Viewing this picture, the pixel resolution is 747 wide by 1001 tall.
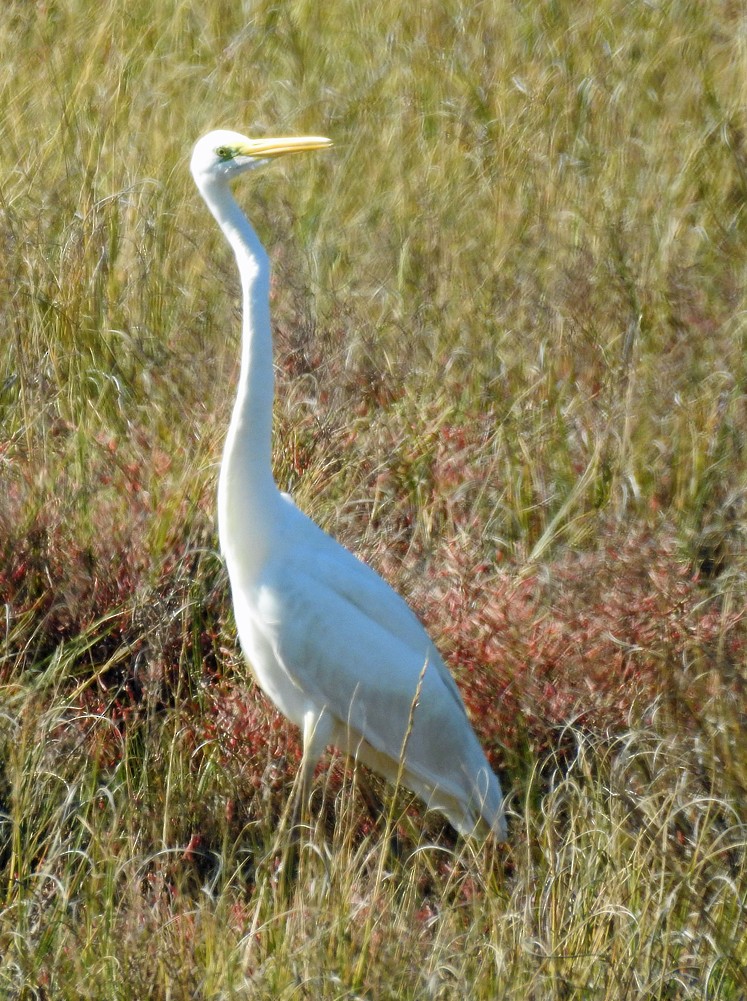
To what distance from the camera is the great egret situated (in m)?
2.74

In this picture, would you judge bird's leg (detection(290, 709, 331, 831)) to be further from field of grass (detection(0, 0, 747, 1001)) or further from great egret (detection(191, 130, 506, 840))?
field of grass (detection(0, 0, 747, 1001))

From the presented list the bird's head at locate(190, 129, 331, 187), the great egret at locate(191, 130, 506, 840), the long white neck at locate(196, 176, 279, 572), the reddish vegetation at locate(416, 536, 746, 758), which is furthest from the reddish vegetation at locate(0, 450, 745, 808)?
the bird's head at locate(190, 129, 331, 187)

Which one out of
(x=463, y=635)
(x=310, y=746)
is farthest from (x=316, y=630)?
(x=463, y=635)

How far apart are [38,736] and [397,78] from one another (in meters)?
3.62

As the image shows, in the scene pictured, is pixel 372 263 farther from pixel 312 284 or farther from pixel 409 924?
pixel 409 924

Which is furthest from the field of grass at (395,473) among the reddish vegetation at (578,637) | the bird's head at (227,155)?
the bird's head at (227,155)

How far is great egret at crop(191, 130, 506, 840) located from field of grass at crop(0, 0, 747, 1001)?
0.44 ft

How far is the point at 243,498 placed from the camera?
9.19 feet

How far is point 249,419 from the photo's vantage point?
108 inches

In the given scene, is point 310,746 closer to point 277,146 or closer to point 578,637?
point 578,637

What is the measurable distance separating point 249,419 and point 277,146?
20.7 inches

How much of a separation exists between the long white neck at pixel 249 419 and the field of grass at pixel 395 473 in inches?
10.6

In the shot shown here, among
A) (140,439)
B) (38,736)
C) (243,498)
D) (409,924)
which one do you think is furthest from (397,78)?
(409,924)

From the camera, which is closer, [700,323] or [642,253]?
[700,323]
